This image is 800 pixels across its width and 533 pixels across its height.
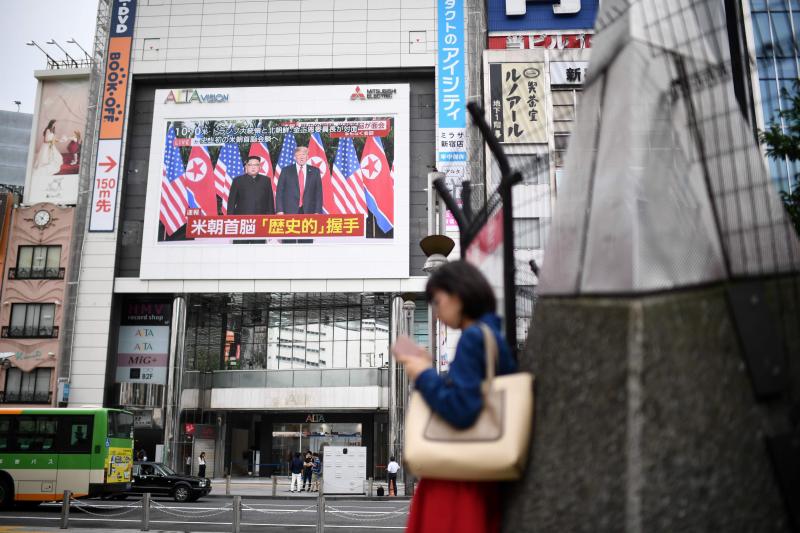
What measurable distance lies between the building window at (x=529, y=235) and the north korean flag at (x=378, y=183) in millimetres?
32908

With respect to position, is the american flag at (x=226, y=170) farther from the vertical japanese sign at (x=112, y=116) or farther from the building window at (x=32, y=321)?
the building window at (x=32, y=321)

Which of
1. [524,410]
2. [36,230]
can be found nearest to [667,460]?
[524,410]

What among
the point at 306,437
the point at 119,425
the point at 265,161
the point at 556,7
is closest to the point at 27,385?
the point at 306,437

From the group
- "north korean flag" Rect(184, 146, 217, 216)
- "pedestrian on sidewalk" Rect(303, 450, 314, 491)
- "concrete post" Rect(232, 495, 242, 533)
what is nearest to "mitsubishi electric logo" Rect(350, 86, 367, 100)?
"north korean flag" Rect(184, 146, 217, 216)

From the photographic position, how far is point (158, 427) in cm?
3681

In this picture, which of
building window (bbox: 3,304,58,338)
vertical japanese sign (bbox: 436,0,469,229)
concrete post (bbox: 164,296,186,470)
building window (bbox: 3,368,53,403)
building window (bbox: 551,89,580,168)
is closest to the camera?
building window (bbox: 551,89,580,168)

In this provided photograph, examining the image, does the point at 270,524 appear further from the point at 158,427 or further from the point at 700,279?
the point at 158,427

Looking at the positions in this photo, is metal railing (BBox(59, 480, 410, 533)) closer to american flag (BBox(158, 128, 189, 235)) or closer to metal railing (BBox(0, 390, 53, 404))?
metal railing (BBox(0, 390, 53, 404))

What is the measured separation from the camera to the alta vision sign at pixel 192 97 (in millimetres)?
39562

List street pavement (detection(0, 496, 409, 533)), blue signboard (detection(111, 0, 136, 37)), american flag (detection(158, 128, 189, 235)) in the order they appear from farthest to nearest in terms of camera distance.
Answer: blue signboard (detection(111, 0, 136, 37)) → american flag (detection(158, 128, 189, 235)) → street pavement (detection(0, 496, 409, 533))

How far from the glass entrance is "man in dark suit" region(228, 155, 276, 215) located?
13.2m

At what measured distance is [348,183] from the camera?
3709cm

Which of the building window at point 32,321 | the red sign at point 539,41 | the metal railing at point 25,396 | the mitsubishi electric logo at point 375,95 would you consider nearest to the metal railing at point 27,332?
the building window at point 32,321
